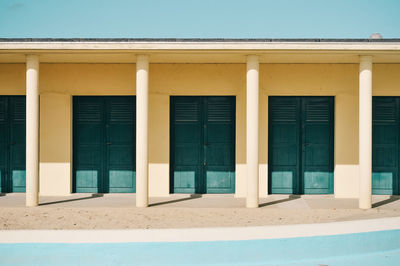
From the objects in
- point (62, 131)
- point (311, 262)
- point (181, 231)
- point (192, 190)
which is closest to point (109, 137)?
point (62, 131)

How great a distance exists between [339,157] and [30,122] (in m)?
6.68

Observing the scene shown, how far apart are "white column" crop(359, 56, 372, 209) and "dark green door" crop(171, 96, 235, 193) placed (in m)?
2.84

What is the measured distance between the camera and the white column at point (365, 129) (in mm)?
8156

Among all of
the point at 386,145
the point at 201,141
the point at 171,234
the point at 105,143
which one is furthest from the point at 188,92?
the point at 171,234

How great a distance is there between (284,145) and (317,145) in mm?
764

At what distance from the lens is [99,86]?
973 cm

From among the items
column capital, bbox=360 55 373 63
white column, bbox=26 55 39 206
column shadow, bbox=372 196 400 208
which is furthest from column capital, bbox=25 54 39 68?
column shadow, bbox=372 196 400 208

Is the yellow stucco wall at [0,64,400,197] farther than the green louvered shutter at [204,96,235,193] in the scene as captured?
No

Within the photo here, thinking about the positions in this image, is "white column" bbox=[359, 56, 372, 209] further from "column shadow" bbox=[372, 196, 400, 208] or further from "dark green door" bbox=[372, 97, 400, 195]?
"dark green door" bbox=[372, 97, 400, 195]

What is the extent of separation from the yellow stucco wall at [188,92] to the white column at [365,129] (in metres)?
1.30

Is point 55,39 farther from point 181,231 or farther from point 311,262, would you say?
point 311,262

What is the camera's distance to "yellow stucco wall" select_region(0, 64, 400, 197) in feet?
31.4

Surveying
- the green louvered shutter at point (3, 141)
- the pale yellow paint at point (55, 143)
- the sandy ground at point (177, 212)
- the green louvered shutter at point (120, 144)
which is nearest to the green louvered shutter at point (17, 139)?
the green louvered shutter at point (3, 141)

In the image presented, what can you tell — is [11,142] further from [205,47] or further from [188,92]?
[205,47]
